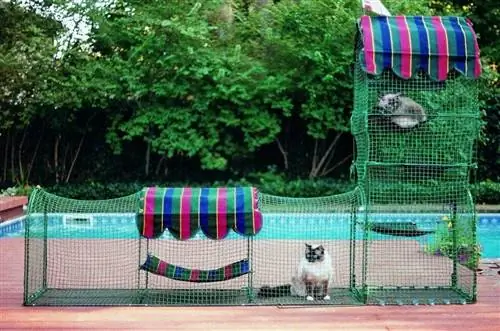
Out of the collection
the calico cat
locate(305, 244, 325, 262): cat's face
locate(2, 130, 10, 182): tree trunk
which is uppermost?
locate(2, 130, 10, 182): tree trunk

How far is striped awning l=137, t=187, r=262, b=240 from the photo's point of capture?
5492 mm

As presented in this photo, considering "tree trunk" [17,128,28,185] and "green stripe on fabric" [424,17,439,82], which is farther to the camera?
"tree trunk" [17,128,28,185]

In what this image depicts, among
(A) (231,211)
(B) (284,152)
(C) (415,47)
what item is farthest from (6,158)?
(C) (415,47)

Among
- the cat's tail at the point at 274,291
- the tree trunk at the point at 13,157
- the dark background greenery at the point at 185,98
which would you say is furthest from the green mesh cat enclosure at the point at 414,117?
the tree trunk at the point at 13,157

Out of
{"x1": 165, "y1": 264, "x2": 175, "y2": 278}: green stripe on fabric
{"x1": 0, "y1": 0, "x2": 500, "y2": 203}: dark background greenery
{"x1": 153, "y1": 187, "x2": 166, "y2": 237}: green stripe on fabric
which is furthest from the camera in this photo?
{"x1": 0, "y1": 0, "x2": 500, "y2": 203}: dark background greenery

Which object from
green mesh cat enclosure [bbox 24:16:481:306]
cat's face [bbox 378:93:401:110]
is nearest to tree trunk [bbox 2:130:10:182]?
green mesh cat enclosure [bbox 24:16:481:306]

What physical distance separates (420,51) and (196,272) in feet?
8.79

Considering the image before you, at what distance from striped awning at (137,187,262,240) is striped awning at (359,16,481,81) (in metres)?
1.63

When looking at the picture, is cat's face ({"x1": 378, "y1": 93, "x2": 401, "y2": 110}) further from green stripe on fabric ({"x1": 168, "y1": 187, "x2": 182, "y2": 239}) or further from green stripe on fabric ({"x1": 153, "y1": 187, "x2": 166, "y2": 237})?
green stripe on fabric ({"x1": 153, "y1": 187, "x2": 166, "y2": 237})

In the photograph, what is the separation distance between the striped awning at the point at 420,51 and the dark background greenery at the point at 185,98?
6.31 m

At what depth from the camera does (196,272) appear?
18.9 ft

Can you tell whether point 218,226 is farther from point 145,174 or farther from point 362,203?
point 145,174

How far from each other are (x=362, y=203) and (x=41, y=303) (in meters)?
2.80

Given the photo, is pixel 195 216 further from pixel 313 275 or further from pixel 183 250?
pixel 183 250
